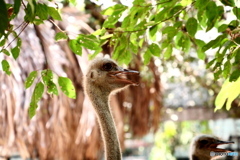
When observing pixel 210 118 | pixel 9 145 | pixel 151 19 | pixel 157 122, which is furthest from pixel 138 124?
pixel 151 19

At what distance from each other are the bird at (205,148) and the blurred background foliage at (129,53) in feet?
1.80

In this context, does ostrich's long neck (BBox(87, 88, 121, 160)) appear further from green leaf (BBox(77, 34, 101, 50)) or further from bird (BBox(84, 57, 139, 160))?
green leaf (BBox(77, 34, 101, 50))

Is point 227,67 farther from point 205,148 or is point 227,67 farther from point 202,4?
point 205,148

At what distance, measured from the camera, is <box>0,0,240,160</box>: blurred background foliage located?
1846 mm

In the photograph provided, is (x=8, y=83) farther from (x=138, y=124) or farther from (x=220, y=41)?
(x=220, y=41)

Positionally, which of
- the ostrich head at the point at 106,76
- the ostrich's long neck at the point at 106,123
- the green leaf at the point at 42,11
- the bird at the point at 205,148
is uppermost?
the green leaf at the point at 42,11

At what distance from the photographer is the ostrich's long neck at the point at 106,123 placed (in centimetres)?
222

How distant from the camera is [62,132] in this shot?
5.01 m

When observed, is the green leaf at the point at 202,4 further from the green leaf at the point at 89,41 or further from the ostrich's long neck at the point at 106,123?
the ostrich's long neck at the point at 106,123

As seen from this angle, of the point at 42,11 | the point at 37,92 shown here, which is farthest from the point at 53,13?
the point at 37,92

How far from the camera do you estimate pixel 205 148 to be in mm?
3094

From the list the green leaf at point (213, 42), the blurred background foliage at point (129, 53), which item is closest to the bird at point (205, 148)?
the blurred background foliage at point (129, 53)

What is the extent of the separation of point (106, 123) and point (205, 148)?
1.03 metres

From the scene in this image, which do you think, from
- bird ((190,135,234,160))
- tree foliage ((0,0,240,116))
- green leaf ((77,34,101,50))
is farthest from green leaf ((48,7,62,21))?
bird ((190,135,234,160))
